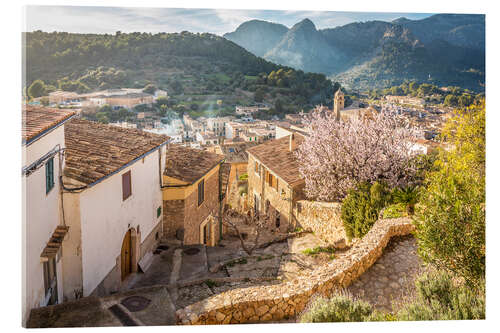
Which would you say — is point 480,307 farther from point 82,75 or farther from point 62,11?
point 82,75

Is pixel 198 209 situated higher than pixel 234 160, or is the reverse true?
pixel 234 160

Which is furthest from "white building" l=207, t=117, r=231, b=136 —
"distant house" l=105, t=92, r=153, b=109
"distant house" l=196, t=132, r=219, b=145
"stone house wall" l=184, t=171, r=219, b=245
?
"stone house wall" l=184, t=171, r=219, b=245

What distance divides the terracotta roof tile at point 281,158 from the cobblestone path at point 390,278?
231 inches

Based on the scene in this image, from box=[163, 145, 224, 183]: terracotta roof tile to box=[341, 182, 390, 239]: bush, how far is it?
11.3 ft

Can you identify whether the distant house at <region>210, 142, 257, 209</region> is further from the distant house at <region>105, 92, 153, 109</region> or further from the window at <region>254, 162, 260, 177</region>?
the distant house at <region>105, 92, 153, 109</region>

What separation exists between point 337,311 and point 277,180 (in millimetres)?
8911

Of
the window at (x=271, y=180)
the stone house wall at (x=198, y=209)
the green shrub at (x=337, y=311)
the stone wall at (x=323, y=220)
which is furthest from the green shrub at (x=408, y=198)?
the window at (x=271, y=180)

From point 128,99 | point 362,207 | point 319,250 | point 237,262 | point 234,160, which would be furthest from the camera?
point 234,160

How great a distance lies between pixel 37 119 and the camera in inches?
161

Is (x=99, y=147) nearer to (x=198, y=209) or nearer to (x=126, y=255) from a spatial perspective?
(x=126, y=255)

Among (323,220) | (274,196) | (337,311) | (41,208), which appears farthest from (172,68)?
(337,311)

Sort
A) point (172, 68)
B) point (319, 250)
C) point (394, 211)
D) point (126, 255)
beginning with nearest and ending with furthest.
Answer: point (126, 255), point (394, 211), point (319, 250), point (172, 68)

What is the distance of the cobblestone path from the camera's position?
15.8ft
